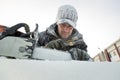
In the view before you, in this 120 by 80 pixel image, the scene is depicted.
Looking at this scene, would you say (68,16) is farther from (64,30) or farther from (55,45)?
(55,45)

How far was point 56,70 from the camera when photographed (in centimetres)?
27

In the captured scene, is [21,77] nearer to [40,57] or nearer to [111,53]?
[40,57]

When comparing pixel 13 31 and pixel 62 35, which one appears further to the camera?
pixel 62 35

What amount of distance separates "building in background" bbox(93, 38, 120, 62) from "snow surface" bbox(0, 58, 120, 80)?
3394 mm

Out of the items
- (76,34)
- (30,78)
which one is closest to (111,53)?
(76,34)

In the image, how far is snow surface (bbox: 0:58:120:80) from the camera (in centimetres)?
26

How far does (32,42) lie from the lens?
43 centimetres

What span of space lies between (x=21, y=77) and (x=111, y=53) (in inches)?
167

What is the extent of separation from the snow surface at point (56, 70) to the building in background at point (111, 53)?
3.39 metres

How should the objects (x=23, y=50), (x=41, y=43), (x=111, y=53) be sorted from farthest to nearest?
(x=111, y=53)
(x=41, y=43)
(x=23, y=50)

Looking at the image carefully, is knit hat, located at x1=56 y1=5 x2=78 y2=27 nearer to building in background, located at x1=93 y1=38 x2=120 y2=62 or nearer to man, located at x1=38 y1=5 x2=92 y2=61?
man, located at x1=38 y1=5 x2=92 y2=61

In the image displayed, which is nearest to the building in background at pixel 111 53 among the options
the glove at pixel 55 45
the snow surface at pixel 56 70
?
the glove at pixel 55 45

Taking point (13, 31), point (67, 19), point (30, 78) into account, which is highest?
Answer: point (67, 19)

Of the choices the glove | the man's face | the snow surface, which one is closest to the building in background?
the man's face
